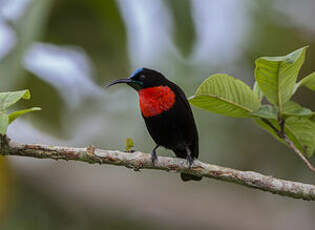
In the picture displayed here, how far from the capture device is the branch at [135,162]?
254 cm

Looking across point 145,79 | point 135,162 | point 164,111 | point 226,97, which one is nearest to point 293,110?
point 226,97

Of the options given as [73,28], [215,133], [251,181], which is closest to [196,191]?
[215,133]

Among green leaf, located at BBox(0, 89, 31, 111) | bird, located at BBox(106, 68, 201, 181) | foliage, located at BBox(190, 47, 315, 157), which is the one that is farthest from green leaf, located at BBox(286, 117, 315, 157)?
green leaf, located at BBox(0, 89, 31, 111)

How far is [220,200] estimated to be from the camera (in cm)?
724

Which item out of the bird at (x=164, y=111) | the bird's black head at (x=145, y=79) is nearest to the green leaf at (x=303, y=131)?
the bird at (x=164, y=111)

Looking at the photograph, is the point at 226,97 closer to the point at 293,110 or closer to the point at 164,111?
the point at 293,110

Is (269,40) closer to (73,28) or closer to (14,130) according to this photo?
(73,28)

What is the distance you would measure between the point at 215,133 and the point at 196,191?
1.31 metres

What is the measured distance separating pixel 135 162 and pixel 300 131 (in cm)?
100

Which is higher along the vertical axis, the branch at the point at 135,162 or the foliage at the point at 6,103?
the foliage at the point at 6,103

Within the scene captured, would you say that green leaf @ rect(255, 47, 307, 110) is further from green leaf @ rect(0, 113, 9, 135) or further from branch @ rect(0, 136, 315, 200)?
green leaf @ rect(0, 113, 9, 135)

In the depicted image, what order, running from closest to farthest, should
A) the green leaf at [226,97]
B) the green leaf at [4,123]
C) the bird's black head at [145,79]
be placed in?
the green leaf at [4,123]
the green leaf at [226,97]
the bird's black head at [145,79]

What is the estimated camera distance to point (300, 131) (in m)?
3.00

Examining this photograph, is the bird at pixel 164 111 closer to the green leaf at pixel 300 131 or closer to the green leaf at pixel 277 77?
the green leaf at pixel 300 131
